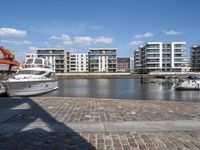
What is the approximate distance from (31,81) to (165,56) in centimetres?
11452

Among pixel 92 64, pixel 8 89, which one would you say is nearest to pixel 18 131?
pixel 8 89

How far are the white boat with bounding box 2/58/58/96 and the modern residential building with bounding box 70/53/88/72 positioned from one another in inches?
4906

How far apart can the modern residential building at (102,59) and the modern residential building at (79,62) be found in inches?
480

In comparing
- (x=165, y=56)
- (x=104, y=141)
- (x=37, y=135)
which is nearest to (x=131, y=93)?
(x=37, y=135)

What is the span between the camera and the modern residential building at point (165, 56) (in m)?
131

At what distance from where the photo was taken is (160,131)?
6742 mm

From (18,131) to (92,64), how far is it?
463 ft

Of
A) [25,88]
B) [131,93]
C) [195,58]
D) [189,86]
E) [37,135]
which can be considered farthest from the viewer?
[195,58]

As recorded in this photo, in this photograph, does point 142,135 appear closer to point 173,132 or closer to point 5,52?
point 173,132

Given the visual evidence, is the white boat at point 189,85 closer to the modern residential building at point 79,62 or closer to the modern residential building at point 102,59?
the modern residential building at point 102,59

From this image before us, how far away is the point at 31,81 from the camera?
28438 mm

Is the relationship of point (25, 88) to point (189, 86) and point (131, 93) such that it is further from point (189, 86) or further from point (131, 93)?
point (189, 86)

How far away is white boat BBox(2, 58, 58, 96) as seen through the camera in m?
27.3

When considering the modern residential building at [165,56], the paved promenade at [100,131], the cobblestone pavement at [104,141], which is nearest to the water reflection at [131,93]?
the paved promenade at [100,131]
